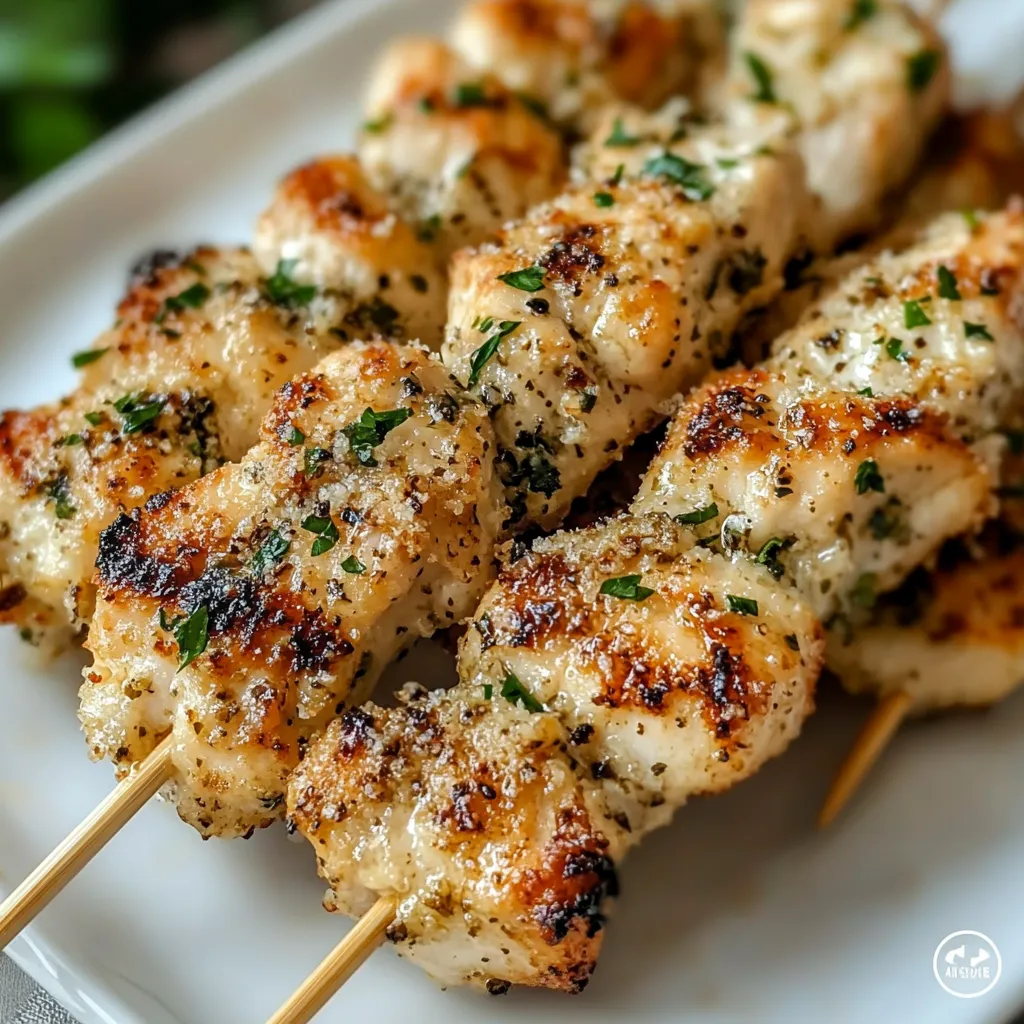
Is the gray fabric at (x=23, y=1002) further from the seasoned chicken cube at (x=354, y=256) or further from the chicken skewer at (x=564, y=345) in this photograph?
the seasoned chicken cube at (x=354, y=256)

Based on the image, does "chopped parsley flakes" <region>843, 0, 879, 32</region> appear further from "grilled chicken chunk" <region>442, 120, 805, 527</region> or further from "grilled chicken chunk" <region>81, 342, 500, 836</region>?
"grilled chicken chunk" <region>81, 342, 500, 836</region>

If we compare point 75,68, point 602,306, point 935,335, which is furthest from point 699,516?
point 75,68

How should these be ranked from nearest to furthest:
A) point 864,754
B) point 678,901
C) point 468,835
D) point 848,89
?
point 468,835 < point 678,901 < point 864,754 < point 848,89

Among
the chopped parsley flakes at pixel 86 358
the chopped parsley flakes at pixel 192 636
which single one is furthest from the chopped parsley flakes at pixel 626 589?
the chopped parsley flakes at pixel 86 358

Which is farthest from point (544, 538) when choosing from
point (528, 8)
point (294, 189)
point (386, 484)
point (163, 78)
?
point (163, 78)

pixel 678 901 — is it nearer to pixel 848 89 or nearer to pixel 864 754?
pixel 864 754

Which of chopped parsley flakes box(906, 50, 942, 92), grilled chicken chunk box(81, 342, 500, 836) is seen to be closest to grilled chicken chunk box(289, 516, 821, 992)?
grilled chicken chunk box(81, 342, 500, 836)
